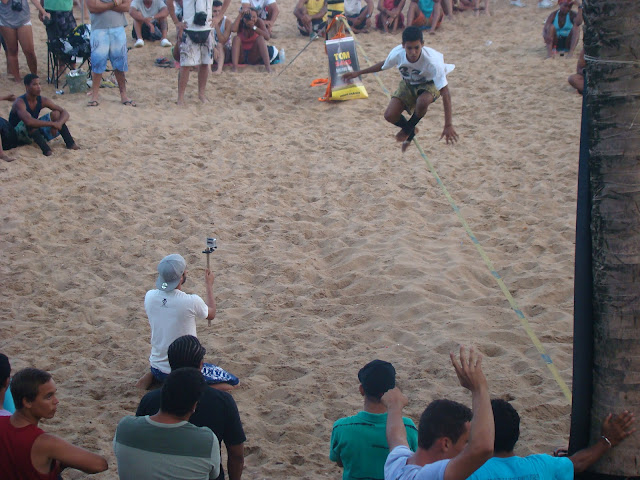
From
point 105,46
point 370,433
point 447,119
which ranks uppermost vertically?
point 105,46

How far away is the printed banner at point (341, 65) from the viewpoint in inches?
417

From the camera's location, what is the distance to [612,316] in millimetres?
2875

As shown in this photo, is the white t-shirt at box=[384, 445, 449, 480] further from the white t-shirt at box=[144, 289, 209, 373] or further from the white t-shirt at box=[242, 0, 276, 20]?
the white t-shirt at box=[242, 0, 276, 20]

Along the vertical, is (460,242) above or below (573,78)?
below

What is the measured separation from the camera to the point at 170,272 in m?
4.33

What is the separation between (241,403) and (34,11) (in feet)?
40.9

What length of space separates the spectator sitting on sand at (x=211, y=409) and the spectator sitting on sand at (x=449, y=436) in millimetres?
827

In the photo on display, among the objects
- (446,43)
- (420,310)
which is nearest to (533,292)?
(420,310)

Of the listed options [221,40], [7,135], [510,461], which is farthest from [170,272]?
[221,40]

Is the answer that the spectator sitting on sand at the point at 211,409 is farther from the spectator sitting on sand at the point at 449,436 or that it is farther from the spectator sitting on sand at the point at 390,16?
the spectator sitting on sand at the point at 390,16

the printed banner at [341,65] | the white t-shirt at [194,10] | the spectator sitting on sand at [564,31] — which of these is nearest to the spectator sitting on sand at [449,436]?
the white t-shirt at [194,10]

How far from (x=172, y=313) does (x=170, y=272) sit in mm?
251

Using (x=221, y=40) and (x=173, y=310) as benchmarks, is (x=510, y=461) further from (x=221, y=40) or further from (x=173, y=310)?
(x=221, y=40)

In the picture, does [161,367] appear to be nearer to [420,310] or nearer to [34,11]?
[420,310]
